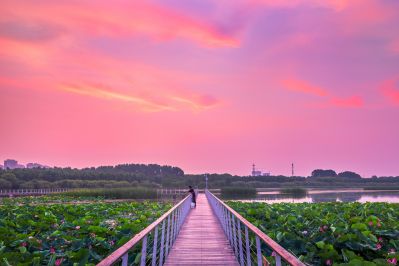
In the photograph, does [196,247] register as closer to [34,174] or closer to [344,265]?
[344,265]

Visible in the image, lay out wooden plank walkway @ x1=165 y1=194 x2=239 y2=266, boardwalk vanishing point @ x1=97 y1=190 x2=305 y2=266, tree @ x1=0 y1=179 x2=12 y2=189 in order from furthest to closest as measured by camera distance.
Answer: tree @ x1=0 y1=179 x2=12 y2=189, wooden plank walkway @ x1=165 y1=194 x2=239 y2=266, boardwalk vanishing point @ x1=97 y1=190 x2=305 y2=266

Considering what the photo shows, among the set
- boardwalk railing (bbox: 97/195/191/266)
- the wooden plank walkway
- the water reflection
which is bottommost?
the water reflection

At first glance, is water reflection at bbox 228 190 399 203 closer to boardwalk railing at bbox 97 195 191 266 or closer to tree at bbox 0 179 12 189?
boardwalk railing at bbox 97 195 191 266

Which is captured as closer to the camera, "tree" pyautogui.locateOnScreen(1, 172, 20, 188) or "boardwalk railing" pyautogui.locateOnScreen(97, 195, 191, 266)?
"boardwalk railing" pyautogui.locateOnScreen(97, 195, 191, 266)

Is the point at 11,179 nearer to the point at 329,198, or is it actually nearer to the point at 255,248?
the point at 329,198

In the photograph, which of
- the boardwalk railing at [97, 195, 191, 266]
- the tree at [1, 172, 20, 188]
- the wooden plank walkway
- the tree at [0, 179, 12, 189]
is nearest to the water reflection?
the wooden plank walkway

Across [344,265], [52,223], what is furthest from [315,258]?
[52,223]

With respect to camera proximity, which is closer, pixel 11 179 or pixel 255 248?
pixel 255 248

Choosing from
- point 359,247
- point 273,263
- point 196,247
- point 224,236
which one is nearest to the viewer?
point 273,263

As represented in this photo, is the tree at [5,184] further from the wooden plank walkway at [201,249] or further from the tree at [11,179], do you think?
the wooden plank walkway at [201,249]

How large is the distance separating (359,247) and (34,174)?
97024 mm

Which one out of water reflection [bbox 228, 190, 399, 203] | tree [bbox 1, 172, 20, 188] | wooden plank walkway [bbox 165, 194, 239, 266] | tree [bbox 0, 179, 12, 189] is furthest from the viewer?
→ tree [bbox 1, 172, 20, 188]

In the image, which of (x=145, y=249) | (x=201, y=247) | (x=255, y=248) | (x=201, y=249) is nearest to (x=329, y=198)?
(x=201, y=247)

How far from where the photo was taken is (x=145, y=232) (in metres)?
4.59
